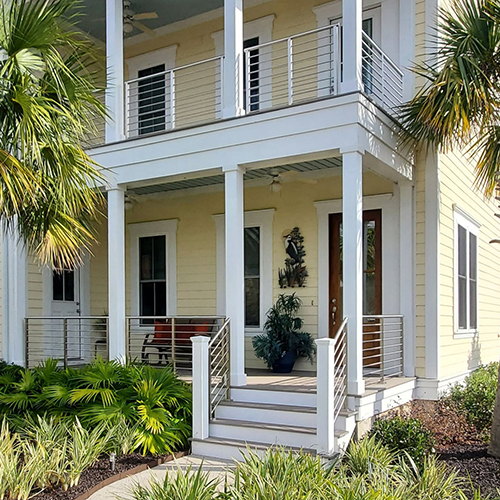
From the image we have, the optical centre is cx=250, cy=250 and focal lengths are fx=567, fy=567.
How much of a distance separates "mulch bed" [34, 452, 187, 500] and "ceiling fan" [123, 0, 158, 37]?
23.1 ft

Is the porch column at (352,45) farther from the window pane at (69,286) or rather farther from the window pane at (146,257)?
the window pane at (69,286)

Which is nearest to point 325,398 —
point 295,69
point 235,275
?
point 235,275

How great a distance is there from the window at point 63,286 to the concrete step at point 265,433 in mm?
6035

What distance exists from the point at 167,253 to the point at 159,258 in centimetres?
33

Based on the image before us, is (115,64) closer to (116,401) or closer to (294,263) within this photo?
(294,263)

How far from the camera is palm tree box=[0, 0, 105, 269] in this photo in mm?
5305

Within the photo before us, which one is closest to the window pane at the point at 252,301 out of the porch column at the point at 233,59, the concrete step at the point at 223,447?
the porch column at the point at 233,59

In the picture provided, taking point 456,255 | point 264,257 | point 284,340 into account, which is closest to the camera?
point 456,255

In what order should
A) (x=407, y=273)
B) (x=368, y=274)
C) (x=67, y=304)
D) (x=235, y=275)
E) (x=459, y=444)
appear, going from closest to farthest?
(x=459, y=444)
(x=235, y=275)
(x=407, y=273)
(x=368, y=274)
(x=67, y=304)

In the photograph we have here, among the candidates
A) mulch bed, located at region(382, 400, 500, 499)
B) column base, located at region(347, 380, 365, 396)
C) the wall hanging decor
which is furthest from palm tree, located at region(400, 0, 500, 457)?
the wall hanging decor

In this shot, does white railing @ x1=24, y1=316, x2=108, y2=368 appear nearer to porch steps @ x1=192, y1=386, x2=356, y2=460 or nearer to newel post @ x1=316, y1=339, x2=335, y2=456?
porch steps @ x1=192, y1=386, x2=356, y2=460

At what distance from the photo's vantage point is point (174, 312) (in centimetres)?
1118

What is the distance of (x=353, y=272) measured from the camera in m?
6.52

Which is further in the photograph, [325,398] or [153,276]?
[153,276]
